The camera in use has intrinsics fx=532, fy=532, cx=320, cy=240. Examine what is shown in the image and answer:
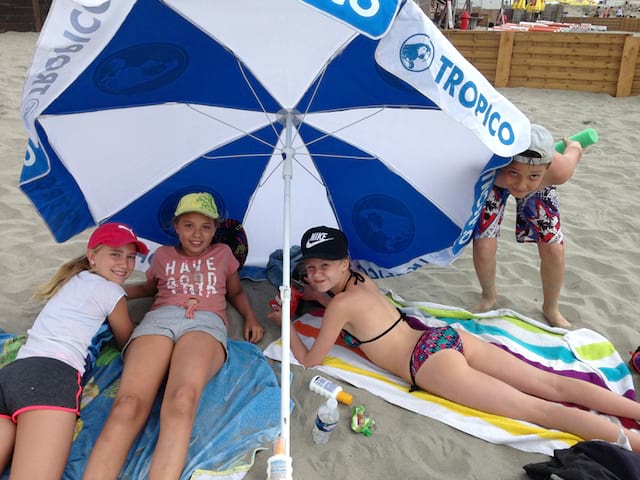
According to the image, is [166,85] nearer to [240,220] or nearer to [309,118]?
[309,118]

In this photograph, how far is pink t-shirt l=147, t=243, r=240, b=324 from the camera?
3.03 m

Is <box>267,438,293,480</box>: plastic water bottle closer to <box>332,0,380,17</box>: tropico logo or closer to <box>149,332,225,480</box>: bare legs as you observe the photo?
<box>149,332,225,480</box>: bare legs

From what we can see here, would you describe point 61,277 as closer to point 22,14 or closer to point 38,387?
point 38,387

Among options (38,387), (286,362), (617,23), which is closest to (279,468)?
(286,362)

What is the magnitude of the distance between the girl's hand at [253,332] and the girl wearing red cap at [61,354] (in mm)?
688

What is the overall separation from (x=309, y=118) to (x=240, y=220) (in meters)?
0.93

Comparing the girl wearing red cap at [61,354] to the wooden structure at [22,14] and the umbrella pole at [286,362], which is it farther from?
the wooden structure at [22,14]

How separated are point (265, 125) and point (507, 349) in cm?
193

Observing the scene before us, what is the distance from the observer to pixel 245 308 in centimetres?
333

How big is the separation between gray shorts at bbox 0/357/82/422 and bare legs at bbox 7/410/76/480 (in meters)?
0.03

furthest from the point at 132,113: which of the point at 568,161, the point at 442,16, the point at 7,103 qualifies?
the point at 442,16

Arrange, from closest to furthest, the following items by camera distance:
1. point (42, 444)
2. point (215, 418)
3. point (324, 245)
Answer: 1. point (42, 444)
2. point (215, 418)
3. point (324, 245)

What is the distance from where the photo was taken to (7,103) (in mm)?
6680

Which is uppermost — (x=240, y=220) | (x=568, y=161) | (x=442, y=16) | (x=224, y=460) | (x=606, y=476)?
(x=442, y=16)
